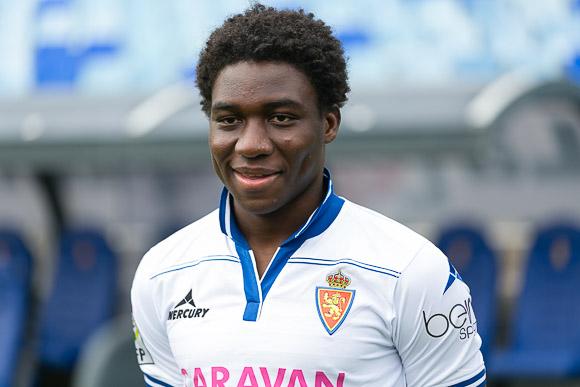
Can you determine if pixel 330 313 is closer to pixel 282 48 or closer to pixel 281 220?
pixel 281 220

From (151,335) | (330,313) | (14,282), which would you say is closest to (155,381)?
(151,335)

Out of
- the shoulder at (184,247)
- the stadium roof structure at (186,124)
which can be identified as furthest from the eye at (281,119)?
the stadium roof structure at (186,124)

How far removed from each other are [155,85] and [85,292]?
60.7 inches

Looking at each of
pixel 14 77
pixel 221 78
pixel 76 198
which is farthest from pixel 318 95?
pixel 76 198

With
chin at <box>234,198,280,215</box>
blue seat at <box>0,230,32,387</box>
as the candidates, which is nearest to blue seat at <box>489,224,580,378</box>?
blue seat at <box>0,230,32,387</box>

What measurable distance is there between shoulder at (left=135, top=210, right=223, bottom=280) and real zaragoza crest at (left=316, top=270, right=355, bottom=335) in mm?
291

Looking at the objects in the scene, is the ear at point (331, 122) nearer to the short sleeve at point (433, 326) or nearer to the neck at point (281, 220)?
the neck at point (281, 220)

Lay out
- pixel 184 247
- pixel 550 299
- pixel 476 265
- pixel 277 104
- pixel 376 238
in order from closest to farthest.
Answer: pixel 277 104
pixel 376 238
pixel 184 247
pixel 550 299
pixel 476 265

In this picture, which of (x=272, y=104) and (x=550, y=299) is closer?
(x=272, y=104)

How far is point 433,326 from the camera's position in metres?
2.21

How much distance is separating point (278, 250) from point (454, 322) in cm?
37

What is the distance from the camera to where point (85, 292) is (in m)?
8.14

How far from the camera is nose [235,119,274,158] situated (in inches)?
85.4

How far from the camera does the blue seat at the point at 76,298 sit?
314 inches
